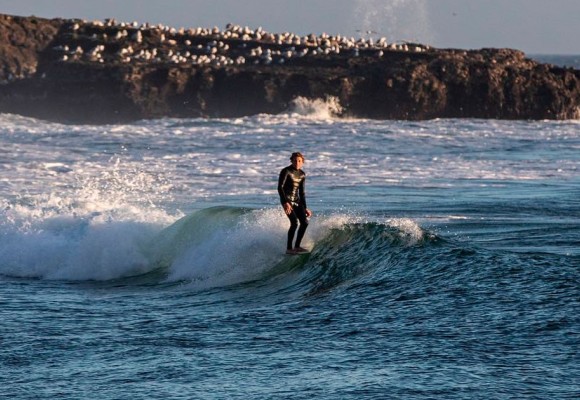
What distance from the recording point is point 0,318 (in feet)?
48.6

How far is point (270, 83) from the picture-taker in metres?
68.6

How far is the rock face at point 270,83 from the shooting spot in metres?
67.2

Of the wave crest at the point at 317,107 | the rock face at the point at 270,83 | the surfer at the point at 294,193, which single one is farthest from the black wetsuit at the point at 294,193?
the rock face at the point at 270,83

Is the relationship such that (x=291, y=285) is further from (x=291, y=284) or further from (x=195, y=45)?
(x=195, y=45)

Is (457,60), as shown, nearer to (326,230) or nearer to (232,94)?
(232,94)

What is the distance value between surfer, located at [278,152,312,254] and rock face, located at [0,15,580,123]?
48522 millimetres

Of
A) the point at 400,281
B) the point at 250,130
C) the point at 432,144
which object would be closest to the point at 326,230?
the point at 400,281

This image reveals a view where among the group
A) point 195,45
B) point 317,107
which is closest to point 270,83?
point 317,107

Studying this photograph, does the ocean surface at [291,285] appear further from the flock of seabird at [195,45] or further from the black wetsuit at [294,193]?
the flock of seabird at [195,45]

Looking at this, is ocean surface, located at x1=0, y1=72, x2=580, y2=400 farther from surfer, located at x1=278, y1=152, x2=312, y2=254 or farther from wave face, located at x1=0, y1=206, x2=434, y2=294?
surfer, located at x1=278, y1=152, x2=312, y2=254

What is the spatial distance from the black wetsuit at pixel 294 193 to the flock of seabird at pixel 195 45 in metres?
53.5

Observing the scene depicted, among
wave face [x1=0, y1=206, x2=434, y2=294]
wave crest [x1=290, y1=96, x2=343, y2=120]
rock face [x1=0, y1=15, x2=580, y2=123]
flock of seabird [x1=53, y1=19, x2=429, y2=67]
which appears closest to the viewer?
wave face [x1=0, y1=206, x2=434, y2=294]

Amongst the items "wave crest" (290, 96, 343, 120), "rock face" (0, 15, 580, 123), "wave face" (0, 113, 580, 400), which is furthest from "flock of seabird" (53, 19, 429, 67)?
"wave face" (0, 113, 580, 400)

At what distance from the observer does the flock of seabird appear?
74.0 m
